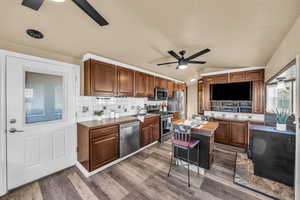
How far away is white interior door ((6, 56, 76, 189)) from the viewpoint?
192 centimetres

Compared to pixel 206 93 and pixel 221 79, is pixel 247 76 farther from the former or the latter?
pixel 206 93

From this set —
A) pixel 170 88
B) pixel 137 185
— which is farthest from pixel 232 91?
pixel 137 185

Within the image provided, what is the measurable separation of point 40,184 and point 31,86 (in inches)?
67.0

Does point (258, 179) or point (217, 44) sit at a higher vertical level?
point (217, 44)

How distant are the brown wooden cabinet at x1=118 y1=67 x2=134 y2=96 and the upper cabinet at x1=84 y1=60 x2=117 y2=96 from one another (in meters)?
0.15

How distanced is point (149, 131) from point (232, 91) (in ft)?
9.47

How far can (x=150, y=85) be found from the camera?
3.97 meters

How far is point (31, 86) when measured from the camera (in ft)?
6.90

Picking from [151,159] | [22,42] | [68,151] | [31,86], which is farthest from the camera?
[151,159]

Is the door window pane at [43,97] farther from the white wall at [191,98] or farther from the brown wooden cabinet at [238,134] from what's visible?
the white wall at [191,98]

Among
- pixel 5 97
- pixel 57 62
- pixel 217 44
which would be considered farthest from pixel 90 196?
pixel 217 44

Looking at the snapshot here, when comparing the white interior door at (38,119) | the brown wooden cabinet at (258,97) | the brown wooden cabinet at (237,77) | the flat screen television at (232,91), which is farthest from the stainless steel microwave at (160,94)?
the brown wooden cabinet at (258,97)

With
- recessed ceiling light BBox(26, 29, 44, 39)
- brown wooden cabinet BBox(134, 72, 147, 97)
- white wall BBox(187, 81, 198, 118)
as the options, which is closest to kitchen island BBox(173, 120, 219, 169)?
brown wooden cabinet BBox(134, 72, 147, 97)

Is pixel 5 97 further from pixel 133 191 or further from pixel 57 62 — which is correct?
pixel 133 191
